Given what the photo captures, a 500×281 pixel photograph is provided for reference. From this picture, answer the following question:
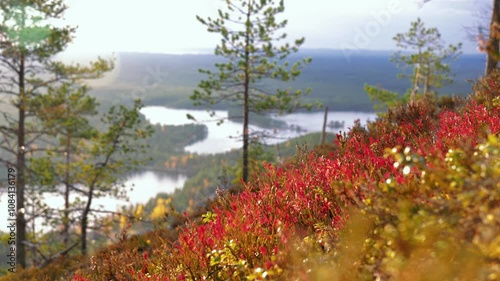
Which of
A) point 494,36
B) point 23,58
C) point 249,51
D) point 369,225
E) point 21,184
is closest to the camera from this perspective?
point 369,225

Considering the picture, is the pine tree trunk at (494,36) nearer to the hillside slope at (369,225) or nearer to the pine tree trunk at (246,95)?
the hillside slope at (369,225)

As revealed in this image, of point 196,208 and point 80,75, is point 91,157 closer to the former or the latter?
point 80,75

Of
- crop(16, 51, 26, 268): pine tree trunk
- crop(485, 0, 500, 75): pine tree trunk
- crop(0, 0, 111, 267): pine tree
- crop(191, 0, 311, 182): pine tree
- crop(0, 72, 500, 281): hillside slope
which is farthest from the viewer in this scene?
crop(191, 0, 311, 182): pine tree

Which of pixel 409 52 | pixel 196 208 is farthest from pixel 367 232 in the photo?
pixel 409 52

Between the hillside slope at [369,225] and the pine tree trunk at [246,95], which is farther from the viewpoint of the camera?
the pine tree trunk at [246,95]

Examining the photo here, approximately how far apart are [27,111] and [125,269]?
1319 cm

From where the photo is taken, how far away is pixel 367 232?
293cm

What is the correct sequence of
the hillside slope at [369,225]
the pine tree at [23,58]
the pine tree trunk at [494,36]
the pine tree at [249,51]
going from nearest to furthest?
the hillside slope at [369,225] < the pine tree trunk at [494,36] < the pine tree at [23,58] < the pine tree at [249,51]

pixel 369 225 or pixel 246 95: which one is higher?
pixel 246 95

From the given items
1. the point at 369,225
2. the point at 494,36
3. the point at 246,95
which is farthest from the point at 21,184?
the point at 494,36

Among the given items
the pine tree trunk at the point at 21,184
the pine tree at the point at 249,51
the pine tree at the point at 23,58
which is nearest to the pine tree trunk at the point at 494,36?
the pine tree at the point at 249,51

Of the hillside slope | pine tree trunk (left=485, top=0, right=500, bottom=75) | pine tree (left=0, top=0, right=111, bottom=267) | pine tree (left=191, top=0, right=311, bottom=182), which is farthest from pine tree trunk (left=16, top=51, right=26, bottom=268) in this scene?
→ pine tree trunk (left=485, top=0, right=500, bottom=75)

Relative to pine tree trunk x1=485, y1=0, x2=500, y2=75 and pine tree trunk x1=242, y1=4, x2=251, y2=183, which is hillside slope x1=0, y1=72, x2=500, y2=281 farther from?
pine tree trunk x1=242, y1=4, x2=251, y2=183

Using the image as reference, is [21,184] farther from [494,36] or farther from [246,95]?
[494,36]
